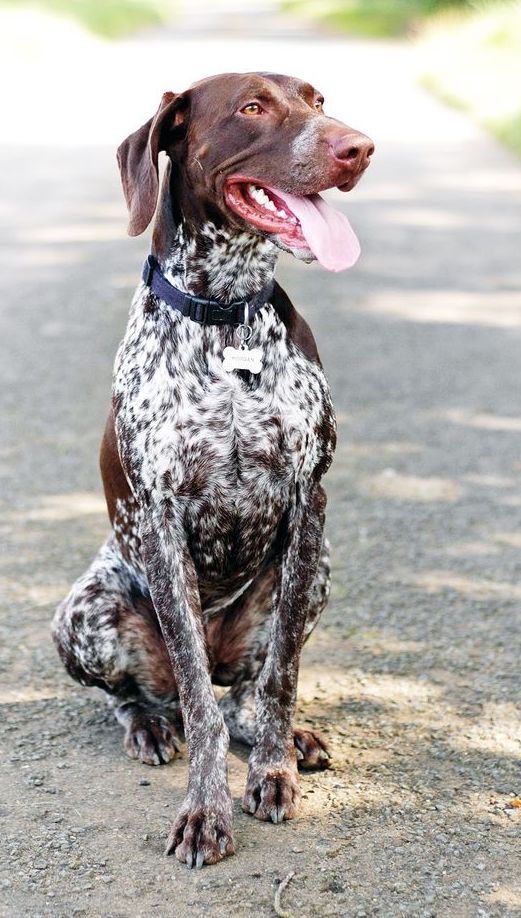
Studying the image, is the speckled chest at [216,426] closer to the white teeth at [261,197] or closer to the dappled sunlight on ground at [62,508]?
the white teeth at [261,197]

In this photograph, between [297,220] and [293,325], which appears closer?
[297,220]

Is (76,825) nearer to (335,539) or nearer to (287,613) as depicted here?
(287,613)

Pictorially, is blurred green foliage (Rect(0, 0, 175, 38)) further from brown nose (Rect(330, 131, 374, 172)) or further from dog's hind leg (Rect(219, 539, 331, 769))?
brown nose (Rect(330, 131, 374, 172))

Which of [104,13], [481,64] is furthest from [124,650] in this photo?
[104,13]

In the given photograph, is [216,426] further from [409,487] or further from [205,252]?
[409,487]

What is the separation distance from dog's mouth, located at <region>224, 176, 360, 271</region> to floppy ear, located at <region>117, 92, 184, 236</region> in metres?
0.22

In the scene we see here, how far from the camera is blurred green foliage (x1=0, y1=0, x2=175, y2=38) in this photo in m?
36.4

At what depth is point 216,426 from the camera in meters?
3.66

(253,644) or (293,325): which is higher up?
(293,325)

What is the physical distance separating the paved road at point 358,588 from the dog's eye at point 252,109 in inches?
72.6

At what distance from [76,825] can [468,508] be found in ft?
9.62

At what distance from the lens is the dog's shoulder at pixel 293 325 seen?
150 inches

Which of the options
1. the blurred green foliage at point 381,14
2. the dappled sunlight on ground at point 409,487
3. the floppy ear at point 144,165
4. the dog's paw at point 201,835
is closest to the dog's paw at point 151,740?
the dog's paw at point 201,835

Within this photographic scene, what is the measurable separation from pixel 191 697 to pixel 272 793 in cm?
34
